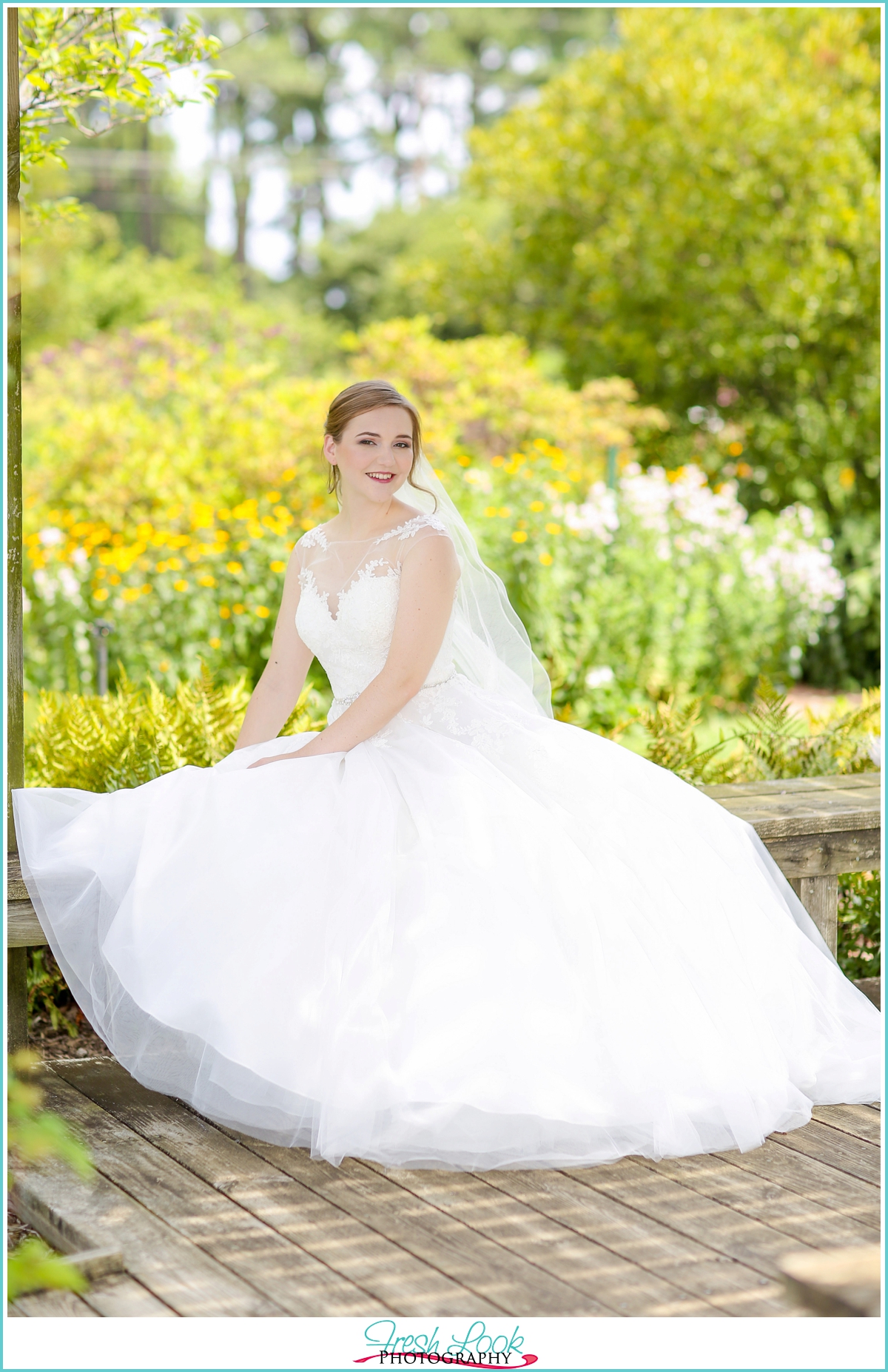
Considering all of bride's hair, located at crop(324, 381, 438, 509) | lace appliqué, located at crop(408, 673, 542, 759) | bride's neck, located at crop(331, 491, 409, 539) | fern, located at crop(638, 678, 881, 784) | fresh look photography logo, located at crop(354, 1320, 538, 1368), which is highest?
bride's hair, located at crop(324, 381, 438, 509)

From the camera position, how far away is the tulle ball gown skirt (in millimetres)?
2850

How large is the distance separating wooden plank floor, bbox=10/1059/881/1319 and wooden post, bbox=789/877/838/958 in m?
1.04

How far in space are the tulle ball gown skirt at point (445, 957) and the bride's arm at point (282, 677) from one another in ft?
0.88

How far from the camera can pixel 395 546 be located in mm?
3455

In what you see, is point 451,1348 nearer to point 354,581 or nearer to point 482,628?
point 354,581

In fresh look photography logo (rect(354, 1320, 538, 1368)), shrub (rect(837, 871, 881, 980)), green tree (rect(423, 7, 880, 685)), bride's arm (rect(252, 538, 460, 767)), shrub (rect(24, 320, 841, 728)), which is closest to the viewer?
fresh look photography logo (rect(354, 1320, 538, 1368))

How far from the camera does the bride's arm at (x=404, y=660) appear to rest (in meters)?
3.35

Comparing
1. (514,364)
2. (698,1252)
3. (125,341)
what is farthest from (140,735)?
(125,341)

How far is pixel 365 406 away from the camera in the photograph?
3.47m

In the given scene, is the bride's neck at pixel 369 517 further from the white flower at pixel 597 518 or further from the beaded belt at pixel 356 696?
the white flower at pixel 597 518

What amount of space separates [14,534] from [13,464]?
0.19m

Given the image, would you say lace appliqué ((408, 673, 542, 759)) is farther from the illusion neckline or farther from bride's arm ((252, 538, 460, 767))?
the illusion neckline

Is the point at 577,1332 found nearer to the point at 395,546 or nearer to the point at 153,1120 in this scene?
the point at 153,1120

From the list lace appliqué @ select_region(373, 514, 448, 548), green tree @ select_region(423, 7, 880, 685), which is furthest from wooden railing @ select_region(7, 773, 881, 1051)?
green tree @ select_region(423, 7, 880, 685)
